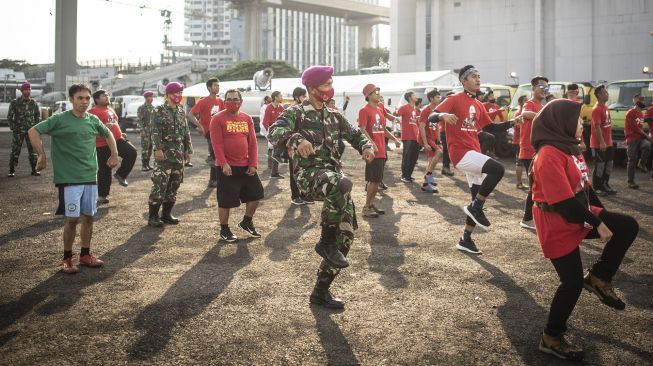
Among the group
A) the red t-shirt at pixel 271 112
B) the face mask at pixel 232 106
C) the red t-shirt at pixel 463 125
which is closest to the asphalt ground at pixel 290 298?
the red t-shirt at pixel 463 125

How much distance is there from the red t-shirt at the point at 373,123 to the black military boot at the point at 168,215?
127 inches

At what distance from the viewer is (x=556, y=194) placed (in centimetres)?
399

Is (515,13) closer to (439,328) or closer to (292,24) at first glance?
(439,328)

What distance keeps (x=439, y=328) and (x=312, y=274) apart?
1.90 meters

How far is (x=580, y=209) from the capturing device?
155 inches

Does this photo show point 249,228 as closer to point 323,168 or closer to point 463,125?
point 463,125

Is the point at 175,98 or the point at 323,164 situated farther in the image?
the point at 175,98

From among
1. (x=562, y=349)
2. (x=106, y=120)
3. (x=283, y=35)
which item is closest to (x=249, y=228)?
(x=106, y=120)

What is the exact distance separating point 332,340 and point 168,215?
520 cm

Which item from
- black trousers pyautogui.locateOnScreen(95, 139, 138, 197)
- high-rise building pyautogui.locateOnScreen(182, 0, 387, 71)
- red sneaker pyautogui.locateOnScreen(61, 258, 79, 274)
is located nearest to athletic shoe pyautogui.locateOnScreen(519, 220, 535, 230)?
red sneaker pyautogui.locateOnScreen(61, 258, 79, 274)

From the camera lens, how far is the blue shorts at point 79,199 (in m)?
6.07

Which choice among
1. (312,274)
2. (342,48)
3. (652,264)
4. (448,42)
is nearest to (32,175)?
(312,274)

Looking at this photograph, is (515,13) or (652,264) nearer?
(652,264)

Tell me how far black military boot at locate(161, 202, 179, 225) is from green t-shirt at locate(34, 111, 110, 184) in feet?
8.77
